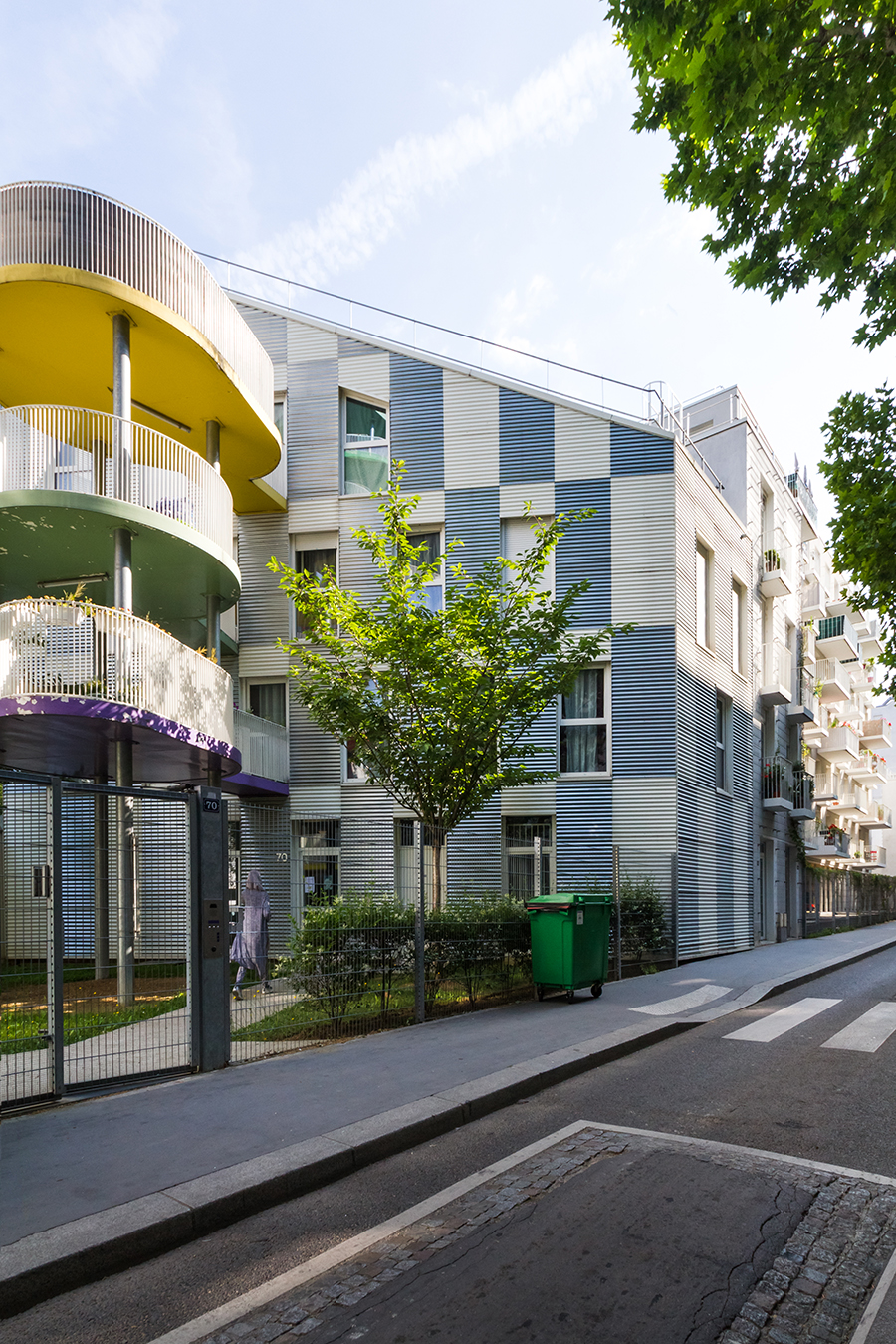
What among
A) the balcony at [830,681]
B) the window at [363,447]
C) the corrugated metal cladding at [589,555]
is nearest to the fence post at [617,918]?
the corrugated metal cladding at [589,555]

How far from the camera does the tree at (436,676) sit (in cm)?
1209

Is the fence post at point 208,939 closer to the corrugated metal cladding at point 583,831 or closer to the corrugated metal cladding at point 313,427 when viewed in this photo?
the corrugated metal cladding at point 583,831

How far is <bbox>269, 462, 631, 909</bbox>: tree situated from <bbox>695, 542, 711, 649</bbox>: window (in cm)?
728

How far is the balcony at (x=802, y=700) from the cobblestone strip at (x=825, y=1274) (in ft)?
80.1

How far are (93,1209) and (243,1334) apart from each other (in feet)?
4.12

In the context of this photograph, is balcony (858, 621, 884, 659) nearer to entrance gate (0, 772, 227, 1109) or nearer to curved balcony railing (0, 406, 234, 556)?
curved balcony railing (0, 406, 234, 556)

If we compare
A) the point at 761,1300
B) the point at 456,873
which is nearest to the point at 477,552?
the point at 456,873

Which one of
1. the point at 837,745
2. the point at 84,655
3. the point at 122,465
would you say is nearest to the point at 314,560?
the point at 122,465

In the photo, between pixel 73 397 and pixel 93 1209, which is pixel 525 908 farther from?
pixel 73 397

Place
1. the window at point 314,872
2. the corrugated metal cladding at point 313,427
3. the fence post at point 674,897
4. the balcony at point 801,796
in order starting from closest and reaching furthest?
the window at point 314,872 → the fence post at point 674,897 → the corrugated metal cladding at point 313,427 → the balcony at point 801,796

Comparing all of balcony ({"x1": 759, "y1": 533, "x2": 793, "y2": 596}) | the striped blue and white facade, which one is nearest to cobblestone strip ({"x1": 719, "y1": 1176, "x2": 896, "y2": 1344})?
the striped blue and white facade

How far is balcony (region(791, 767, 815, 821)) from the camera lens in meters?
27.3

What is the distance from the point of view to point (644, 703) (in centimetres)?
1770

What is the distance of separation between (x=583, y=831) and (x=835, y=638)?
69.7 ft
